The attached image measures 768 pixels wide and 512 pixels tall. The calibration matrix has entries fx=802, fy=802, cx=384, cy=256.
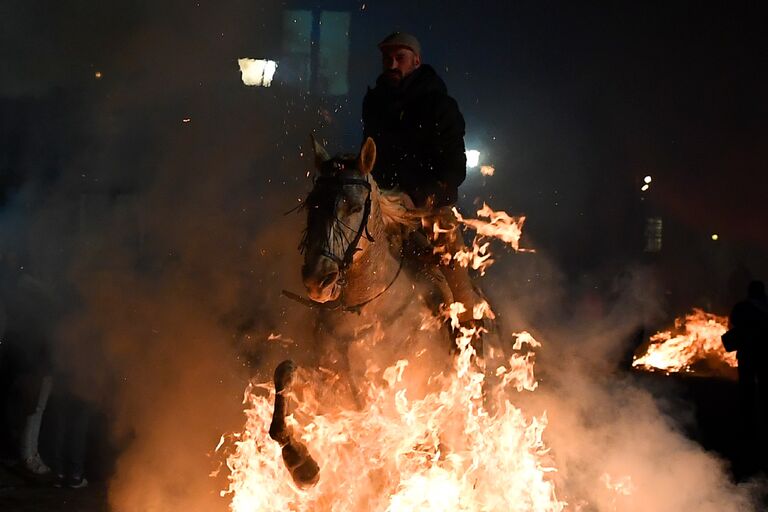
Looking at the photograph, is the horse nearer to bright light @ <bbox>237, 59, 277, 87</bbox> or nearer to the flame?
the flame

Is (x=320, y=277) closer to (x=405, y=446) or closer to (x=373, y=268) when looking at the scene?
(x=373, y=268)

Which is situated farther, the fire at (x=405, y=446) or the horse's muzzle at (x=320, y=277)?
the fire at (x=405, y=446)

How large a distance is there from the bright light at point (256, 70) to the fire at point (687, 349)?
8.32 meters

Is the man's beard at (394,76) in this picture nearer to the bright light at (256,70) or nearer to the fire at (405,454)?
the fire at (405,454)

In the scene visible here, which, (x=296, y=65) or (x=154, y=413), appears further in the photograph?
(x=296, y=65)

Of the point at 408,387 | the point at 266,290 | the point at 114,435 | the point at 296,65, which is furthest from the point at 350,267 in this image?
the point at 296,65

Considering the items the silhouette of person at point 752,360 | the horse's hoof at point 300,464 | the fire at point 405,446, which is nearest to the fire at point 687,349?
the silhouette of person at point 752,360

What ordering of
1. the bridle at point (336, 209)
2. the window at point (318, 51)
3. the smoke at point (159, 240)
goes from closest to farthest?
the bridle at point (336, 209), the smoke at point (159, 240), the window at point (318, 51)

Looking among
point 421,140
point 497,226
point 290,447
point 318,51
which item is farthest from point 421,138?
point 318,51

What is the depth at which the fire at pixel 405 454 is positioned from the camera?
5.26m

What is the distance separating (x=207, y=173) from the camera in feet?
28.3

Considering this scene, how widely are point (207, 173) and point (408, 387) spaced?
4.23m

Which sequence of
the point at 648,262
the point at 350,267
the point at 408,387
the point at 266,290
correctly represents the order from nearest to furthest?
1. the point at 350,267
2. the point at 408,387
3. the point at 266,290
4. the point at 648,262

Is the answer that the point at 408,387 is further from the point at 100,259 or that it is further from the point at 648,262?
the point at 648,262
